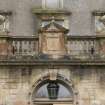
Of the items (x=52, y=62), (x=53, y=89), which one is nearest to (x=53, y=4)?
(x=52, y=62)

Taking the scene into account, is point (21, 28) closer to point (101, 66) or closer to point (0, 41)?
point (0, 41)

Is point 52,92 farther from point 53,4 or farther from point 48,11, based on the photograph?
point 53,4

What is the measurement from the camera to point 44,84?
79.4ft

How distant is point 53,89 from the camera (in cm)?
2409

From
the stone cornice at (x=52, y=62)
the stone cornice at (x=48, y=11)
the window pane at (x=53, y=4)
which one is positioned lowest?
the stone cornice at (x=52, y=62)

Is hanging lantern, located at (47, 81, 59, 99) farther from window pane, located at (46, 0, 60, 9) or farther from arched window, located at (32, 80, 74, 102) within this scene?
window pane, located at (46, 0, 60, 9)

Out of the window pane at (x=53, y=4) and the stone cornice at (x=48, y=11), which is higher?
the window pane at (x=53, y=4)

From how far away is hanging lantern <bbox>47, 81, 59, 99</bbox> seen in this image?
2408cm

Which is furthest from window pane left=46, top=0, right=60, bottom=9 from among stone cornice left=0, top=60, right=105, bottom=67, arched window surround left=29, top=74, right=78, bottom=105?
arched window surround left=29, top=74, right=78, bottom=105

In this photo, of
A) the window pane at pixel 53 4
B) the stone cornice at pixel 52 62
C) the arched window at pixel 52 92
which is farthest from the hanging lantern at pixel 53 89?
the window pane at pixel 53 4

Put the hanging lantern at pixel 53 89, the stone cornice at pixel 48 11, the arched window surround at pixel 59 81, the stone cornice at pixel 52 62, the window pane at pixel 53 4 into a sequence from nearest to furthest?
the stone cornice at pixel 52 62, the arched window surround at pixel 59 81, the hanging lantern at pixel 53 89, the stone cornice at pixel 48 11, the window pane at pixel 53 4

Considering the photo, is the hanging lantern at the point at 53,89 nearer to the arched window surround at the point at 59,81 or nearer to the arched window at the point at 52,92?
the arched window at the point at 52,92

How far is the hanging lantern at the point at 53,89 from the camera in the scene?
24.1 metres

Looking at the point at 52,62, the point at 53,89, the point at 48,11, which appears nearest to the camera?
the point at 52,62
